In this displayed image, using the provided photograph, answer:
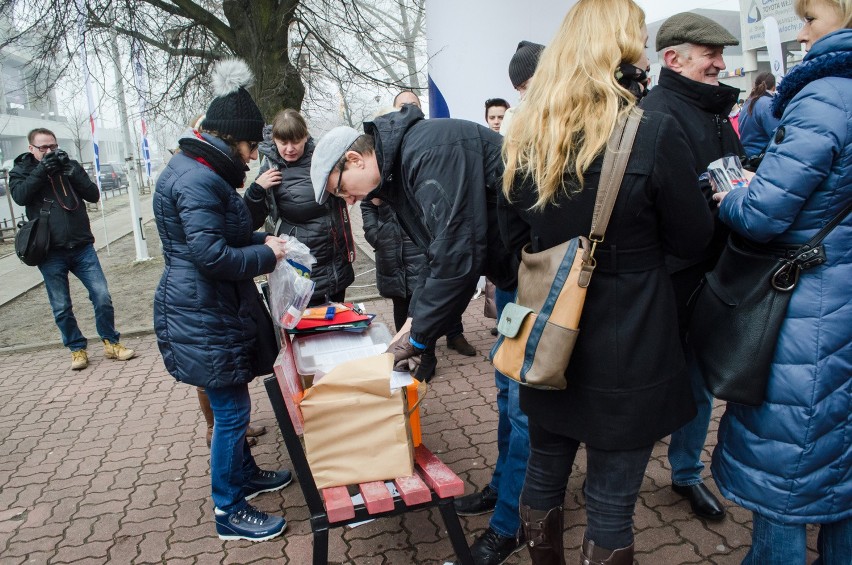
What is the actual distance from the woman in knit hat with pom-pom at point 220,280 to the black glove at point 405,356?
894 mm

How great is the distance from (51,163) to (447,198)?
4.75 metres

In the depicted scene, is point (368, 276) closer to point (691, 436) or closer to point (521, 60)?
point (521, 60)

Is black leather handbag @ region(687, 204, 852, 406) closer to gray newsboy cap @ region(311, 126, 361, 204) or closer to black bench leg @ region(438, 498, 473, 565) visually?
black bench leg @ region(438, 498, 473, 565)

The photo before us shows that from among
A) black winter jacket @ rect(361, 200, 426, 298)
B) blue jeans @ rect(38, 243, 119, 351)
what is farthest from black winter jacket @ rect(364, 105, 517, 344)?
blue jeans @ rect(38, 243, 119, 351)

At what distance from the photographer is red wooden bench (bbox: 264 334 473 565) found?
7.34ft

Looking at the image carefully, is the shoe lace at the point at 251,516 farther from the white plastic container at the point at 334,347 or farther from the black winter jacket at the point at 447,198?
the black winter jacket at the point at 447,198

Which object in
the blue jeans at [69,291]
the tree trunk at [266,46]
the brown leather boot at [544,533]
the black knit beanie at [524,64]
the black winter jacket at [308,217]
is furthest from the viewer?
the tree trunk at [266,46]

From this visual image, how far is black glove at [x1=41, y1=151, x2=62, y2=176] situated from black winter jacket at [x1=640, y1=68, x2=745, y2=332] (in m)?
4.92

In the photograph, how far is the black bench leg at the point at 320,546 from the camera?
2.26m

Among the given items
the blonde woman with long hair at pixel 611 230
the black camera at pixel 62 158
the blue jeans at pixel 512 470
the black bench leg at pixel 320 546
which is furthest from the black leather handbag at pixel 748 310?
the black camera at pixel 62 158

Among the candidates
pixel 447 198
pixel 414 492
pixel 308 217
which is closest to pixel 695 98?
pixel 447 198

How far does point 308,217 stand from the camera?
4051 millimetres

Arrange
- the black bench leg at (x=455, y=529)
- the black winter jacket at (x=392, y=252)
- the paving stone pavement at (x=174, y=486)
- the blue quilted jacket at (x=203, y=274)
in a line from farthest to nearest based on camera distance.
A: the black winter jacket at (x=392, y=252) < the paving stone pavement at (x=174, y=486) < the blue quilted jacket at (x=203, y=274) < the black bench leg at (x=455, y=529)

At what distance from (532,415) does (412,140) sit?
0.93 meters
